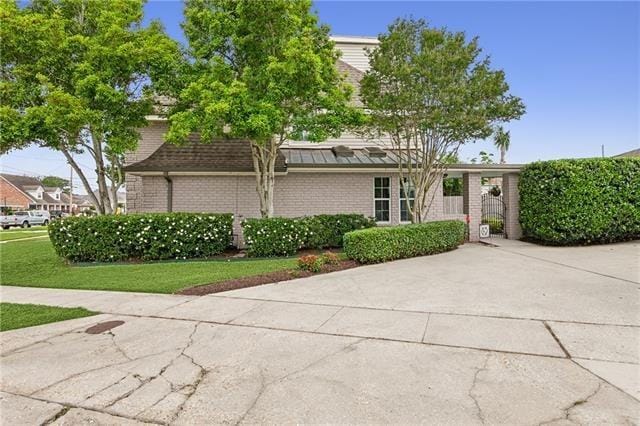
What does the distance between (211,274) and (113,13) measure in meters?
8.10

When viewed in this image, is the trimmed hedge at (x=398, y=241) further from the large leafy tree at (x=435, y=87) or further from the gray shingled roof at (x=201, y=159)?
the gray shingled roof at (x=201, y=159)

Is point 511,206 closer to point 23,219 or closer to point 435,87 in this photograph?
point 435,87

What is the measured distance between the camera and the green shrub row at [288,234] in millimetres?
10125

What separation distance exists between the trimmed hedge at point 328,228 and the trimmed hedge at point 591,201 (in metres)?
6.23

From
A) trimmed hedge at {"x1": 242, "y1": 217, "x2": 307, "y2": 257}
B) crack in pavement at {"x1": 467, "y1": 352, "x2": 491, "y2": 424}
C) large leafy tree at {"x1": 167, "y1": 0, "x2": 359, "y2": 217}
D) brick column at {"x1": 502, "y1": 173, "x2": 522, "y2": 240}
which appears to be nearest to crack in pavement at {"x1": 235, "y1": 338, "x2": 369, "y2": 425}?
crack in pavement at {"x1": 467, "y1": 352, "x2": 491, "y2": 424}

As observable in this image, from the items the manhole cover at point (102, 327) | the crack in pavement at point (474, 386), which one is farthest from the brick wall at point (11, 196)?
the crack in pavement at point (474, 386)

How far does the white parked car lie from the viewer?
3528 cm

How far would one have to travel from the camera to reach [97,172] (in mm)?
11617

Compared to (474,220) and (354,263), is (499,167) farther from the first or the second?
(354,263)

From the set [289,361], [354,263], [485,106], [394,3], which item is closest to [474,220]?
[485,106]

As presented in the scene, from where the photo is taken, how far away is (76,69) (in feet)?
31.5

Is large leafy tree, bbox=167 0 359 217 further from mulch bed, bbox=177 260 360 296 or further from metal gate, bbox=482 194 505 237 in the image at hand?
metal gate, bbox=482 194 505 237

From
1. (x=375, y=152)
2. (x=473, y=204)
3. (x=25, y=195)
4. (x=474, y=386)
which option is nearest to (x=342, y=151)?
(x=375, y=152)

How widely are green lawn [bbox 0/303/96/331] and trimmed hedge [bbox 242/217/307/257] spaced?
5107mm
